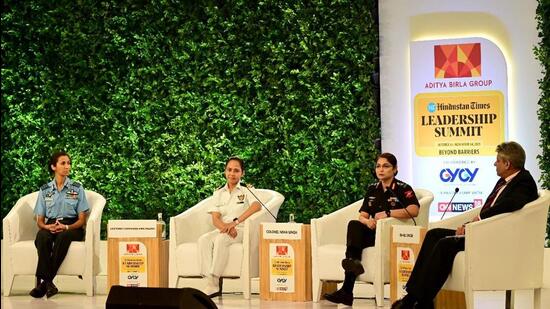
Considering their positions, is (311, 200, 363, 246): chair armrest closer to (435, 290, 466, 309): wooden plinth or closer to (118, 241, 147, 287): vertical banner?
(435, 290, 466, 309): wooden plinth

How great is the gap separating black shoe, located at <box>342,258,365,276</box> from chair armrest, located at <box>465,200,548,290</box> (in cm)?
98

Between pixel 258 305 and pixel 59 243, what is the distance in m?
1.65

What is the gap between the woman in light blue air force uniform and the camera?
7242 millimetres

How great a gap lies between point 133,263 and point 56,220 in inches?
28.3

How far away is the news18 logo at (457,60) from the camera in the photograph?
7.82 m

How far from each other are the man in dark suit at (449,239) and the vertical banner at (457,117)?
1.94 metres

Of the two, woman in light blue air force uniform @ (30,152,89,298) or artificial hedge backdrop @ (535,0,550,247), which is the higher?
artificial hedge backdrop @ (535,0,550,247)

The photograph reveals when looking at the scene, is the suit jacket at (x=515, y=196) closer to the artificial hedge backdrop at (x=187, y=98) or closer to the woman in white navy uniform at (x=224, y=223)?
the woman in white navy uniform at (x=224, y=223)

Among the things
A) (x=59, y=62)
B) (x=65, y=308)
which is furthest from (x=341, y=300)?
(x=59, y=62)

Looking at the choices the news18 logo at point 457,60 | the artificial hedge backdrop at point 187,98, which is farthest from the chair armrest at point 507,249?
the artificial hedge backdrop at point 187,98

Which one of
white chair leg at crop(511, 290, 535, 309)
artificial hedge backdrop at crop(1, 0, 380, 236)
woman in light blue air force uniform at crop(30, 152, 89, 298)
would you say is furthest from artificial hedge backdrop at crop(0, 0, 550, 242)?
white chair leg at crop(511, 290, 535, 309)

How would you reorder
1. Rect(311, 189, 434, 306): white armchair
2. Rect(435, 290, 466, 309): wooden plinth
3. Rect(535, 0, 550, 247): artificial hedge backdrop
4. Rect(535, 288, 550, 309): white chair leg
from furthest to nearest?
1. Rect(535, 0, 550, 247): artificial hedge backdrop
2. Rect(311, 189, 434, 306): white armchair
3. Rect(435, 290, 466, 309): wooden plinth
4. Rect(535, 288, 550, 309): white chair leg

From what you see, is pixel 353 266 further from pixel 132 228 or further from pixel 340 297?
pixel 132 228

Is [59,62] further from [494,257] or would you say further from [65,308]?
[494,257]
